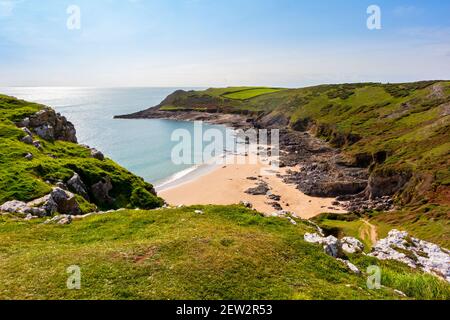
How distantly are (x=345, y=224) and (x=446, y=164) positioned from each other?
1130 inches

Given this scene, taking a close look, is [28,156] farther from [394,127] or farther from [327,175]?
[394,127]

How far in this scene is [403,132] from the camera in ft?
323

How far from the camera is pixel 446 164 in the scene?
66.1 m

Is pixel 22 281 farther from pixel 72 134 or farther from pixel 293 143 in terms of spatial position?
pixel 293 143

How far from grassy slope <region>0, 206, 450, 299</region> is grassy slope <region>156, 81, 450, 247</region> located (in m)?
30.1

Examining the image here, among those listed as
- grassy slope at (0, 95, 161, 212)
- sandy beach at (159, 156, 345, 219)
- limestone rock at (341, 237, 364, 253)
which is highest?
grassy slope at (0, 95, 161, 212)

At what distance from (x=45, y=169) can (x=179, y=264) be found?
25.3 meters

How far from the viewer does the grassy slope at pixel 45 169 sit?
31.9 meters

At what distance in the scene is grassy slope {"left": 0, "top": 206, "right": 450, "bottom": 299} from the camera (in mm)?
15977
